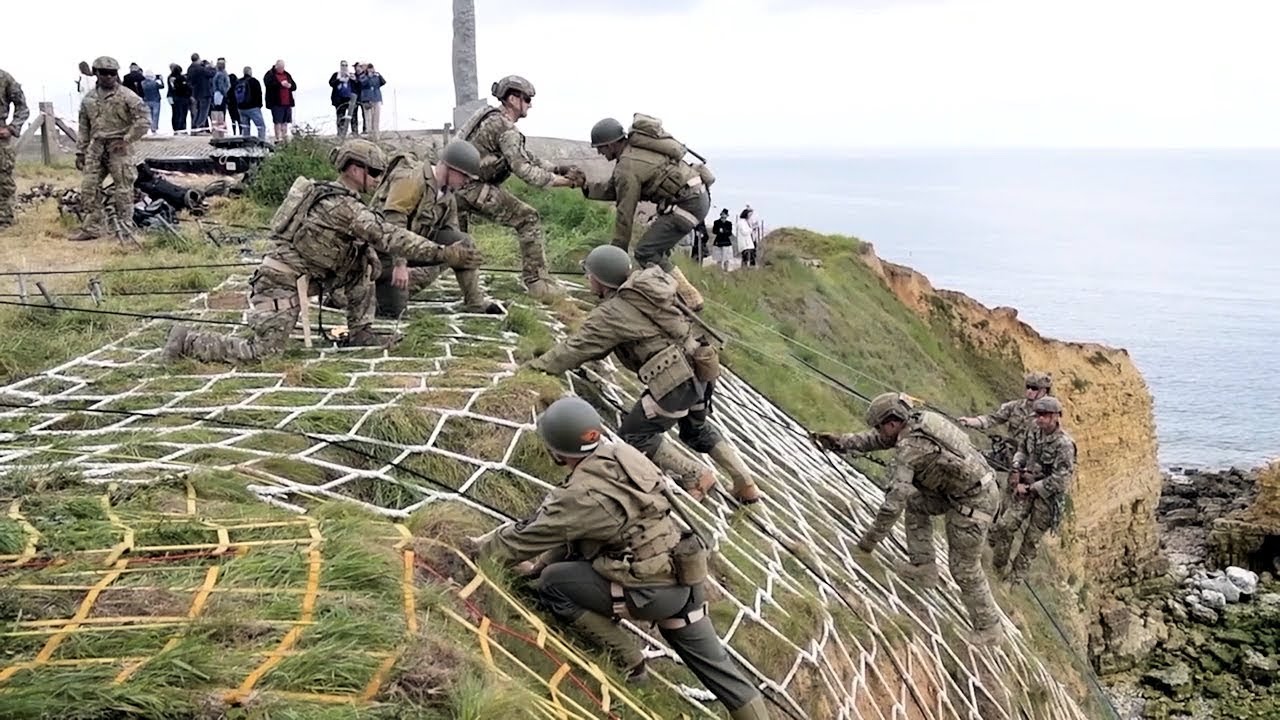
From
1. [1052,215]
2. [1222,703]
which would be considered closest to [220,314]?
[1222,703]

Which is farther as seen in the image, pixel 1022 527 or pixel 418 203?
pixel 1022 527

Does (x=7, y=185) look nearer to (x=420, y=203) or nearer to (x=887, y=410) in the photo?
(x=420, y=203)

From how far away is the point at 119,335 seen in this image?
8.27 meters

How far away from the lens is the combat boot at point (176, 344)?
7375 mm

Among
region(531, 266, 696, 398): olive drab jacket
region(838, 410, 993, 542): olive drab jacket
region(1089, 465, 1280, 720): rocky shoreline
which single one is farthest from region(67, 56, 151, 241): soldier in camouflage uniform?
region(1089, 465, 1280, 720): rocky shoreline

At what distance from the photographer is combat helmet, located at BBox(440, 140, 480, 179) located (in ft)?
24.9

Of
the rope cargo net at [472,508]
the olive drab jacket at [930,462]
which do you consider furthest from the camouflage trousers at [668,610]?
the olive drab jacket at [930,462]

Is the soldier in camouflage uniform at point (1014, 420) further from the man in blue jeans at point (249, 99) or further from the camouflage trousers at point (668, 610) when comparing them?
the man in blue jeans at point (249, 99)

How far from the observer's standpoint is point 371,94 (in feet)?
55.8

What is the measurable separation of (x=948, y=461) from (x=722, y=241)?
1111 centimetres

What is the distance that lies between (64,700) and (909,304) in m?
19.4

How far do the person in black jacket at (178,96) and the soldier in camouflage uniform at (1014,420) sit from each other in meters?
13.2

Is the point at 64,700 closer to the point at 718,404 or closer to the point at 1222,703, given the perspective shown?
the point at 718,404

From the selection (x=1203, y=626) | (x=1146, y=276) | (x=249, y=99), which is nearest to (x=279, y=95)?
(x=249, y=99)
